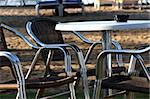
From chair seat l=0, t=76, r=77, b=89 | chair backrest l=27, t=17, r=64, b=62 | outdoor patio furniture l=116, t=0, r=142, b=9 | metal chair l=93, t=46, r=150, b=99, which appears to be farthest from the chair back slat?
outdoor patio furniture l=116, t=0, r=142, b=9

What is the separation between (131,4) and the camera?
1928cm

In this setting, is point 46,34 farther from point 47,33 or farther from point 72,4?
point 72,4

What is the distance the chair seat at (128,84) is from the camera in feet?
9.30

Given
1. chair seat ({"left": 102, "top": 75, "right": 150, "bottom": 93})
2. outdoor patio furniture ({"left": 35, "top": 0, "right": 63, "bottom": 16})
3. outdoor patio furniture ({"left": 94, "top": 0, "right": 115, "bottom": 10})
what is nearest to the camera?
chair seat ({"left": 102, "top": 75, "right": 150, "bottom": 93})

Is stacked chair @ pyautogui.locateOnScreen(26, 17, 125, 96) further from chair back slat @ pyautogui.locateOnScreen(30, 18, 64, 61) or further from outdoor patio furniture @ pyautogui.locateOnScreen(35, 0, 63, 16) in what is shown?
outdoor patio furniture @ pyautogui.locateOnScreen(35, 0, 63, 16)

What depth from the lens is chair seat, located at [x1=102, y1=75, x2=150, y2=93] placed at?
2.84 metres

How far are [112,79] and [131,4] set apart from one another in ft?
54.0

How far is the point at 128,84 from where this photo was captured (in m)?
2.91

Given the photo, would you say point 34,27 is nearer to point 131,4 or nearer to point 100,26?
point 100,26

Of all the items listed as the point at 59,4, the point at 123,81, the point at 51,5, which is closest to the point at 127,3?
the point at 59,4

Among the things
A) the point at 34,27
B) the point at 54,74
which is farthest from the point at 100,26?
the point at 34,27

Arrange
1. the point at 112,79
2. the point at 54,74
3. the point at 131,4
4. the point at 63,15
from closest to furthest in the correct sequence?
1. the point at 112,79
2. the point at 54,74
3. the point at 63,15
4. the point at 131,4

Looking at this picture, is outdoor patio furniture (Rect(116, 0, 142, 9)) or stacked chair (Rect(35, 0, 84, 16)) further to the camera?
outdoor patio furniture (Rect(116, 0, 142, 9))

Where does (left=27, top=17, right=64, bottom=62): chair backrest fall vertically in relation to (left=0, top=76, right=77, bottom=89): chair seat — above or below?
above
